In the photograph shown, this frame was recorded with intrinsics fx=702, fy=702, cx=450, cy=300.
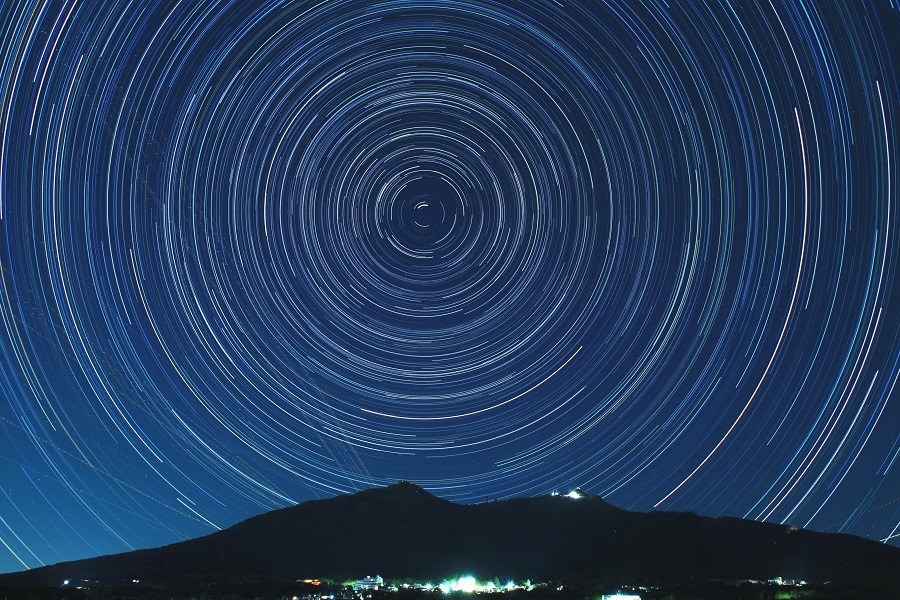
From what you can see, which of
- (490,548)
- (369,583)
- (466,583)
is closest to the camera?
(369,583)

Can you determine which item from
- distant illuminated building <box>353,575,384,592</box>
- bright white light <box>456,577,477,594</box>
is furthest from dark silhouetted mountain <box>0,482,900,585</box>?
bright white light <box>456,577,477,594</box>

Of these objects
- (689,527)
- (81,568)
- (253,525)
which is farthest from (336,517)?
(689,527)

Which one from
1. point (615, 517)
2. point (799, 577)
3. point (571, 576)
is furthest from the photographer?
point (615, 517)

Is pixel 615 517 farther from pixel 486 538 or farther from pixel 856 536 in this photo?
pixel 856 536

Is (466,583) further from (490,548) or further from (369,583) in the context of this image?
(490,548)

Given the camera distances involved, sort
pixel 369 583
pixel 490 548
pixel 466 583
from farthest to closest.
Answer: pixel 490 548 → pixel 466 583 → pixel 369 583

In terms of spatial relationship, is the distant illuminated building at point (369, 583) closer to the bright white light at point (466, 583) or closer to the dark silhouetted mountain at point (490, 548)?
Result: the dark silhouetted mountain at point (490, 548)

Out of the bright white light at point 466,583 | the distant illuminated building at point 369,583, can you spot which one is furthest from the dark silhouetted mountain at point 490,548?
the bright white light at point 466,583

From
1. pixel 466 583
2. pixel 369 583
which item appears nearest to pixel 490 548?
pixel 466 583
